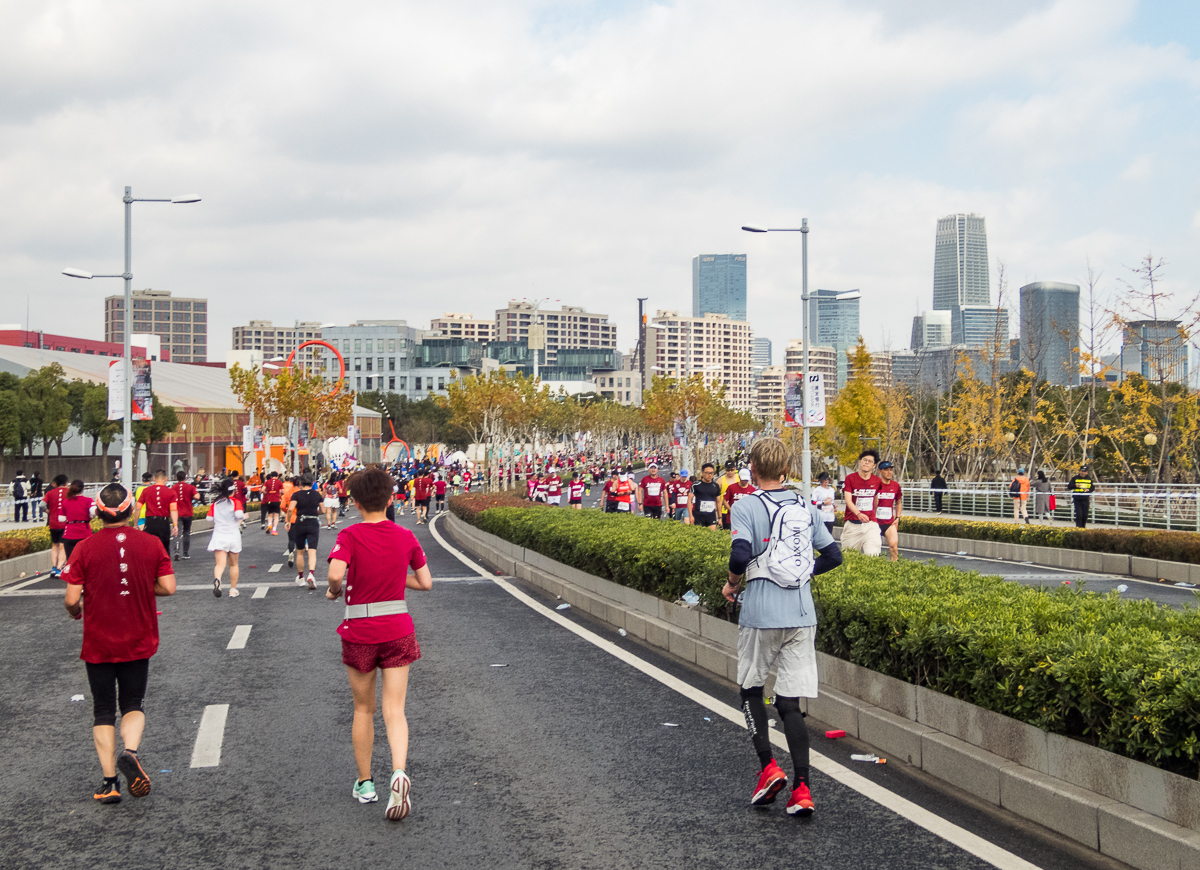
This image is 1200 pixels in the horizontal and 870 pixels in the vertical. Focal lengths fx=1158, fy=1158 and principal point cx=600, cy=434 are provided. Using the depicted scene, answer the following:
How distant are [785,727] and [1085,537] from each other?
18989 mm

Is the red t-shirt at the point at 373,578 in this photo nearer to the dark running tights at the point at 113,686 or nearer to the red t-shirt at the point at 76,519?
the dark running tights at the point at 113,686

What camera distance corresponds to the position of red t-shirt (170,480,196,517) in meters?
20.8

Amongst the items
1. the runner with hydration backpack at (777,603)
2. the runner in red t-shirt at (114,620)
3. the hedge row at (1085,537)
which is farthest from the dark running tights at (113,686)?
the hedge row at (1085,537)

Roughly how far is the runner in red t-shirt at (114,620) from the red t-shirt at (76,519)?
35.6 feet

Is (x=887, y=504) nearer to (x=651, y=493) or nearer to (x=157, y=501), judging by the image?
(x=157, y=501)

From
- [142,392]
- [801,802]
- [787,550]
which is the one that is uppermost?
[142,392]

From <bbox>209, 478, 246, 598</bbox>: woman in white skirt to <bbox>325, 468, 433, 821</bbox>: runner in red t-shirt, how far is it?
34.9 feet

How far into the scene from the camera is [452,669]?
10.3m

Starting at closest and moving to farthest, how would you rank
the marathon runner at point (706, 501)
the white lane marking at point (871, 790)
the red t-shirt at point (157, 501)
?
the white lane marking at point (871, 790) → the red t-shirt at point (157, 501) → the marathon runner at point (706, 501)

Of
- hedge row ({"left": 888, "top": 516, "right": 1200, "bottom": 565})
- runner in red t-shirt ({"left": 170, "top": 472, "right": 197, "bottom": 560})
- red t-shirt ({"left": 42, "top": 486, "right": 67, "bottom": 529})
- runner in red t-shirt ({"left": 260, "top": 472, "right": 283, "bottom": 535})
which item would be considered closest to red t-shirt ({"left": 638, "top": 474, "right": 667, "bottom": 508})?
hedge row ({"left": 888, "top": 516, "right": 1200, "bottom": 565})

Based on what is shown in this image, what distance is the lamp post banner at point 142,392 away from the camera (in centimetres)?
3250

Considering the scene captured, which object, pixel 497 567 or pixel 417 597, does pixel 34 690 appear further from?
pixel 497 567

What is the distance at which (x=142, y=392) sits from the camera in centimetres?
3266

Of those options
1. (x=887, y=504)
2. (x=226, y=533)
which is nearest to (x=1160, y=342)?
(x=887, y=504)
